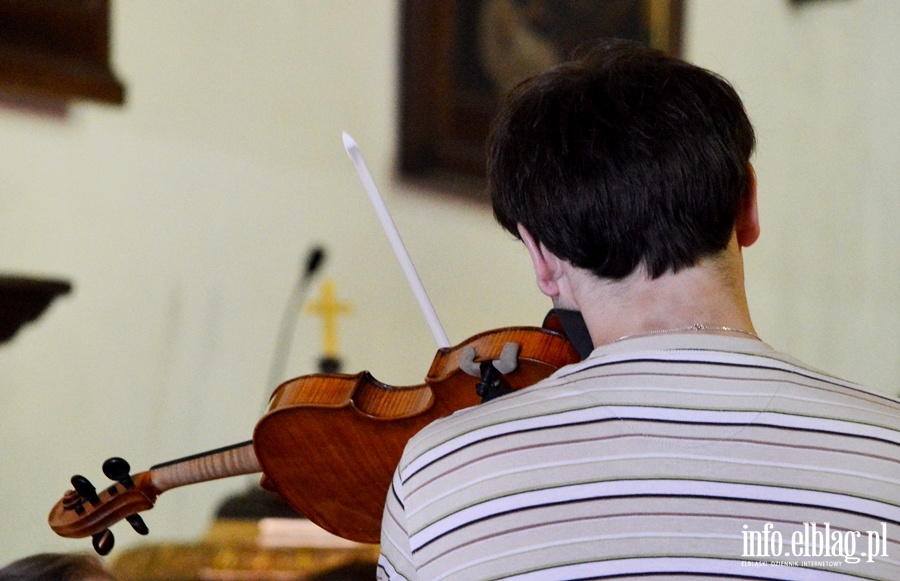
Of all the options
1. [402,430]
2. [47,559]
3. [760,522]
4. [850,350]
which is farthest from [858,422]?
[850,350]

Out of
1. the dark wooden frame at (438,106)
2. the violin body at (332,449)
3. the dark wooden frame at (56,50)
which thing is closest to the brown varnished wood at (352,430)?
the violin body at (332,449)

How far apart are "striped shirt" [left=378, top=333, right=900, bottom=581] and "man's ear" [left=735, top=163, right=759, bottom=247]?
19 cm

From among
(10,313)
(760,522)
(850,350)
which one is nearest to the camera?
(760,522)

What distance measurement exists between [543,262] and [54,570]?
0.85 m

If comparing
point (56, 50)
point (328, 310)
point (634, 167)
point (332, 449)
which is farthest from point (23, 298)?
point (634, 167)

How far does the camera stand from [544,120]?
1105 millimetres

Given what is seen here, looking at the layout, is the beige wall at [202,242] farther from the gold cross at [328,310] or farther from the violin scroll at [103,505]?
the violin scroll at [103,505]

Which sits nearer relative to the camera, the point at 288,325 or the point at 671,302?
the point at 671,302

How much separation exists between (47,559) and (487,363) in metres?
0.70

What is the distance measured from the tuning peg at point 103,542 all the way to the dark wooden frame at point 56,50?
1.76 metres

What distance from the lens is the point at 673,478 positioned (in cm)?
94

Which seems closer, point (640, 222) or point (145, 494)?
point (640, 222)

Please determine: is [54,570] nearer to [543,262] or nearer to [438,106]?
[543,262]

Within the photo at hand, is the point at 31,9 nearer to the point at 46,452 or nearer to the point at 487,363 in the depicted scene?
the point at 46,452
